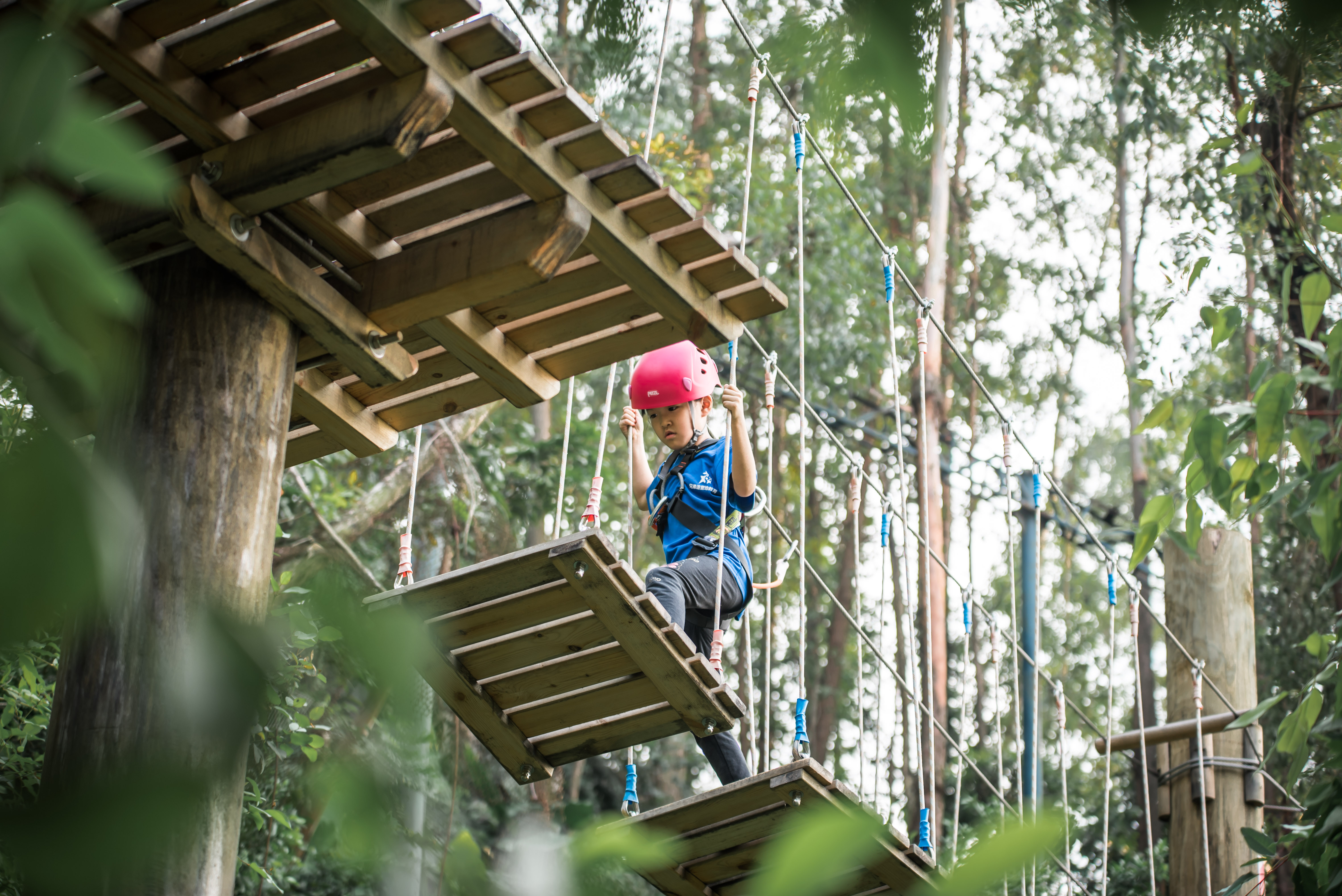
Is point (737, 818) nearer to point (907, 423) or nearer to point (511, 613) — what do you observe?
point (511, 613)

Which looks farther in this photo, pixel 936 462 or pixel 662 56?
pixel 936 462

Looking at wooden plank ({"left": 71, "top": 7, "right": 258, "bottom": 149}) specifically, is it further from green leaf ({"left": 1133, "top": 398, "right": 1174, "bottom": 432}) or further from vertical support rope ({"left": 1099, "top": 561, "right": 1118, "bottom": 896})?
vertical support rope ({"left": 1099, "top": 561, "right": 1118, "bottom": 896})

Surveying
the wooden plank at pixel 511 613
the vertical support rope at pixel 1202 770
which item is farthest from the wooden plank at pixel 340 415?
the vertical support rope at pixel 1202 770

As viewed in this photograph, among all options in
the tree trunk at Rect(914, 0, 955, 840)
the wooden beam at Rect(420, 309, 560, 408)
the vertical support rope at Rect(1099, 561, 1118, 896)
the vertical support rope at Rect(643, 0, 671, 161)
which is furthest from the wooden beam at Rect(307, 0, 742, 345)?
the tree trunk at Rect(914, 0, 955, 840)

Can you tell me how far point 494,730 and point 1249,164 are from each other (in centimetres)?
160

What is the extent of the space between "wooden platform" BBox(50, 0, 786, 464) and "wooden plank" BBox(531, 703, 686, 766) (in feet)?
2.37

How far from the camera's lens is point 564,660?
251 cm

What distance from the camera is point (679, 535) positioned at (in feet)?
9.86

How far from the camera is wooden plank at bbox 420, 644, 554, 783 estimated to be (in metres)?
2.48

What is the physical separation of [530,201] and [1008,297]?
38.9 ft

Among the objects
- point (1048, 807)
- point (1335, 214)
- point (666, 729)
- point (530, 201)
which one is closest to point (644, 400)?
point (666, 729)

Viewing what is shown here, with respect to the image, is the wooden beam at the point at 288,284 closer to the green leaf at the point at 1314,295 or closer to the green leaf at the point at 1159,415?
the green leaf at the point at 1159,415

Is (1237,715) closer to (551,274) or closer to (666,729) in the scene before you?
(666,729)

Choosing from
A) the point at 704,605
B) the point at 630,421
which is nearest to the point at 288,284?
the point at 630,421
